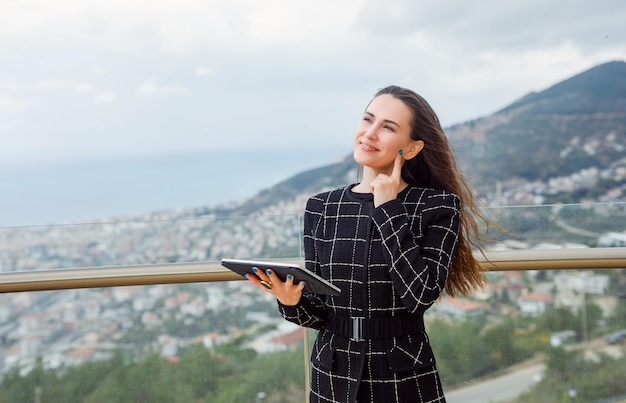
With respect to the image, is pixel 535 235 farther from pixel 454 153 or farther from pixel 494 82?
pixel 494 82

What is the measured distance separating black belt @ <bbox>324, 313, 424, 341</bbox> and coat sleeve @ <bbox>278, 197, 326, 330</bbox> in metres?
0.11

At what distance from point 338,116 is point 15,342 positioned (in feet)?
7.83

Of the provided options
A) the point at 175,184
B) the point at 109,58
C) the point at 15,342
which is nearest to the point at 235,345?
the point at 15,342

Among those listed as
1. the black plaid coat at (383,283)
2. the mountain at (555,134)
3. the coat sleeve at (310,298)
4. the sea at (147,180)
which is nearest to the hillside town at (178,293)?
the coat sleeve at (310,298)

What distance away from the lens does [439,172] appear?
1736 mm

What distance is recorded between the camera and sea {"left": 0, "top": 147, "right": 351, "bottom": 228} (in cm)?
413

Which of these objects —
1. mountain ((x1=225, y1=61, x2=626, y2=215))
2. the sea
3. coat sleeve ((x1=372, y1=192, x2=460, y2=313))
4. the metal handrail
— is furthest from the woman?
mountain ((x1=225, y1=61, x2=626, y2=215))

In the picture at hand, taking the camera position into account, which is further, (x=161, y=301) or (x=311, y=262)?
(x=161, y=301)

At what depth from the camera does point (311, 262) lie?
168cm

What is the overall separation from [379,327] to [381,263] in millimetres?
151

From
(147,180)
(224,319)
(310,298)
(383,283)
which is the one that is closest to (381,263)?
(383,283)

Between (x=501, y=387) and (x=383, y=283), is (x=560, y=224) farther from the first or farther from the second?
(x=383, y=283)

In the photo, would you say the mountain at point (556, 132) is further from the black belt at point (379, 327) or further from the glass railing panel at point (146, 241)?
the black belt at point (379, 327)

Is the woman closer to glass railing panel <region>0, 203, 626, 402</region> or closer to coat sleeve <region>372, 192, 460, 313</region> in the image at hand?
coat sleeve <region>372, 192, 460, 313</region>
